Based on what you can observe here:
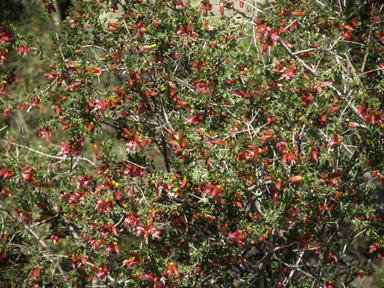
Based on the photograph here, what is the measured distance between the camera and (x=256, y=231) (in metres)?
2.43

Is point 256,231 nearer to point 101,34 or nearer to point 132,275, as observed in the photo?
point 132,275

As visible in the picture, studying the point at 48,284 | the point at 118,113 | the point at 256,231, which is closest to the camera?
the point at 256,231

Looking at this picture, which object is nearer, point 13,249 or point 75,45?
point 75,45

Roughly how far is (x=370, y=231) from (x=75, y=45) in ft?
7.82

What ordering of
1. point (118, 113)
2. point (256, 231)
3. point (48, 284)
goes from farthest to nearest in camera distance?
1. point (48, 284)
2. point (118, 113)
3. point (256, 231)

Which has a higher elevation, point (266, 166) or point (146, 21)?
point (146, 21)

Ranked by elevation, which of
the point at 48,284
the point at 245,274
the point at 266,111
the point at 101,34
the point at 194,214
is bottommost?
the point at 245,274

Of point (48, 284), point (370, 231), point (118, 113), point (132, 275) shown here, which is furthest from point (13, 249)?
point (370, 231)

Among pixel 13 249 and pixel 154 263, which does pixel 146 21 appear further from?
pixel 13 249

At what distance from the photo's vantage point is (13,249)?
3.01 metres

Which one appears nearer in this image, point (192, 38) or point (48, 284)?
point (192, 38)

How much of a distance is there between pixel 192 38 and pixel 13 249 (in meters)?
2.13

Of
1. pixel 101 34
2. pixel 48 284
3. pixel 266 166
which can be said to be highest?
pixel 101 34

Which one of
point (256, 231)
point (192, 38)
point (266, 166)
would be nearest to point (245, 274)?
point (256, 231)
